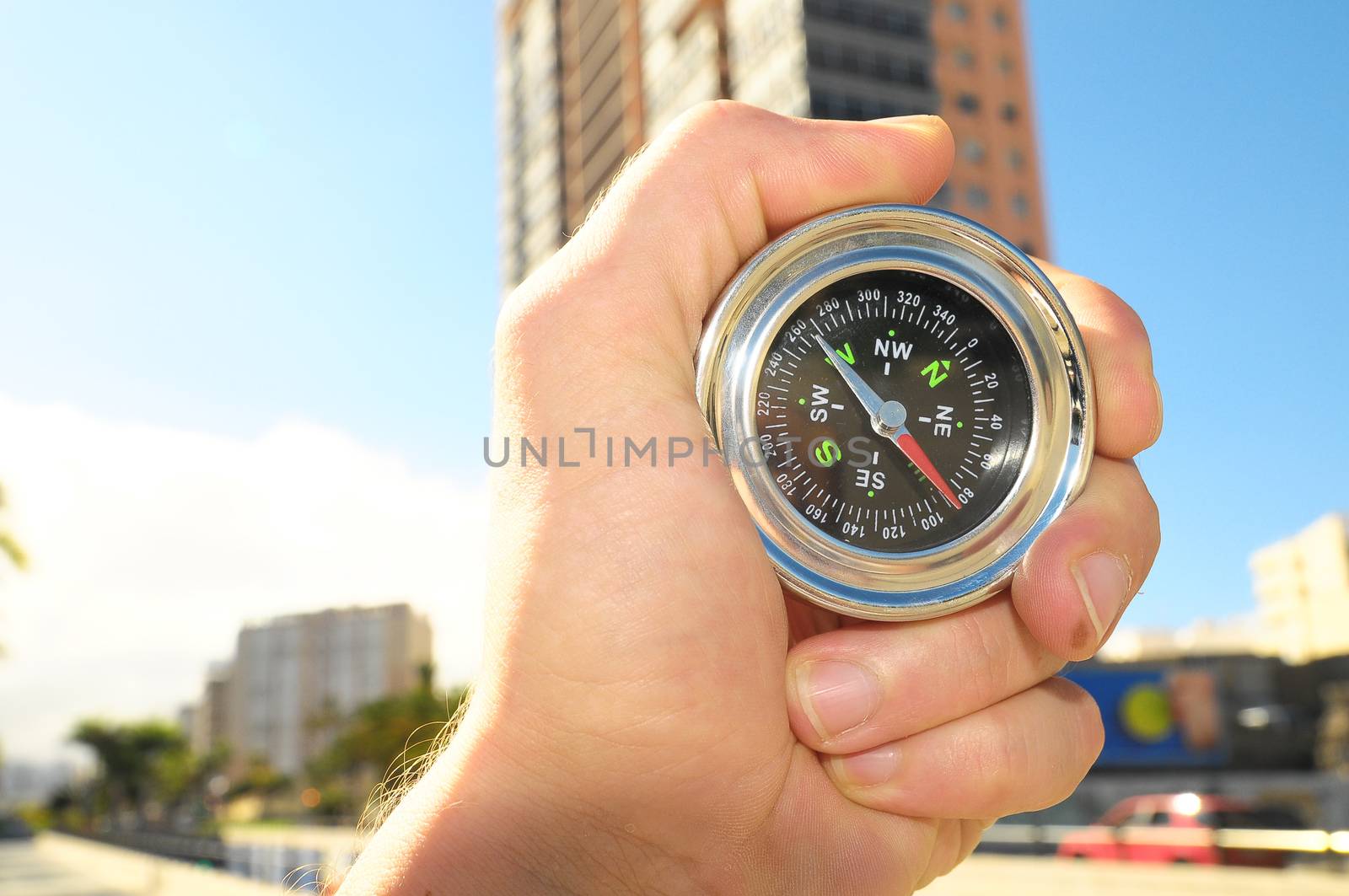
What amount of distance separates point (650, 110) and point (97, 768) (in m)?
81.7

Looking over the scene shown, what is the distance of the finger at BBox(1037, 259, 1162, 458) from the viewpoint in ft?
7.40

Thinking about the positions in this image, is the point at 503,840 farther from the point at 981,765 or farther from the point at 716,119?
the point at 716,119

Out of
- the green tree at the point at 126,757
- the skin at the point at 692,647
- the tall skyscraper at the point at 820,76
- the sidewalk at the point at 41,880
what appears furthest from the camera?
the green tree at the point at 126,757

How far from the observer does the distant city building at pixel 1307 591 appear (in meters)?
79.2

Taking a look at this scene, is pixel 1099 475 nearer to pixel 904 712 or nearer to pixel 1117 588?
pixel 1117 588

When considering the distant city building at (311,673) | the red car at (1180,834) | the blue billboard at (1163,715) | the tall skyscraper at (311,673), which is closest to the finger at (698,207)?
the red car at (1180,834)

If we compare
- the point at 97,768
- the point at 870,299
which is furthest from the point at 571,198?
the point at 870,299

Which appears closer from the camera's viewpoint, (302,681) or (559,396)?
(559,396)

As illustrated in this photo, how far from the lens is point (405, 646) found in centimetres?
13375

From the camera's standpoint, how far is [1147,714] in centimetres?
3681

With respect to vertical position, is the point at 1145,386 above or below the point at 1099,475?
above

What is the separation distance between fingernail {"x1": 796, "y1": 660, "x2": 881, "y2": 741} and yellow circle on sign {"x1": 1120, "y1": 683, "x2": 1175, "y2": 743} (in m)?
39.1

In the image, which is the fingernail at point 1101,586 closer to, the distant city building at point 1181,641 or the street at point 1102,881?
the street at point 1102,881

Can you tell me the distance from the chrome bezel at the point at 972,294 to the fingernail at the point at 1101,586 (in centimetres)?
14
